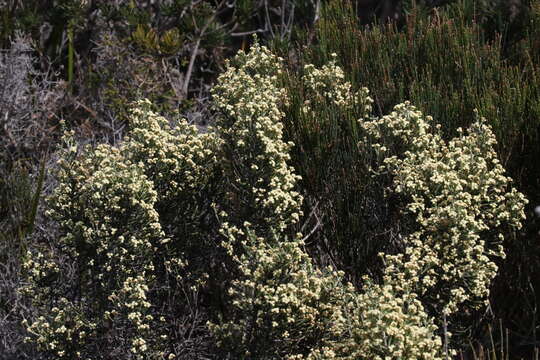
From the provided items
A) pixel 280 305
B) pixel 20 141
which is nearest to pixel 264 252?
pixel 280 305

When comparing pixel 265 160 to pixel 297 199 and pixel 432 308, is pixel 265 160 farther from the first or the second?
pixel 432 308

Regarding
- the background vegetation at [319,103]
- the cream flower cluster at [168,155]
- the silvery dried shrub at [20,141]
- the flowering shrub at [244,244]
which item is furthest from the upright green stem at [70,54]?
the cream flower cluster at [168,155]

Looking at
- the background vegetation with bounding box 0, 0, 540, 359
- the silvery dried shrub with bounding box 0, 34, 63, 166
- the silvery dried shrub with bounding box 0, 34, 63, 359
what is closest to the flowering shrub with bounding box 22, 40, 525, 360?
the background vegetation with bounding box 0, 0, 540, 359

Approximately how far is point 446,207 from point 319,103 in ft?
3.88

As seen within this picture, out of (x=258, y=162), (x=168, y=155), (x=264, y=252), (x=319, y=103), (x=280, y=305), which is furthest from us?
(x=319, y=103)

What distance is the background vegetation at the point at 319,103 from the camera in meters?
4.41

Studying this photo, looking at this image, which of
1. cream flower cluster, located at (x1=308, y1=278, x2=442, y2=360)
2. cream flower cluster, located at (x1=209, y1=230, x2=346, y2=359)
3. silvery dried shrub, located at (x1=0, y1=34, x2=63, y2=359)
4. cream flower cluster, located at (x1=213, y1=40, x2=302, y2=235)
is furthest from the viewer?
silvery dried shrub, located at (x1=0, y1=34, x2=63, y2=359)

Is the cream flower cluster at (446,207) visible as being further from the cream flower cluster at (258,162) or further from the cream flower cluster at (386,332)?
the cream flower cluster at (258,162)

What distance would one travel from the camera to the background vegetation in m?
Result: 4.41

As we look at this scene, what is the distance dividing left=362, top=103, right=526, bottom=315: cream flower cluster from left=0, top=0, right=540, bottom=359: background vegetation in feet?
0.85

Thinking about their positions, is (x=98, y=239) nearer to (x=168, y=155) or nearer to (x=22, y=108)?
(x=168, y=155)

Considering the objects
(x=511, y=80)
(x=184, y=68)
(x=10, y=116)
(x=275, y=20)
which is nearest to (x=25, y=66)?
(x=10, y=116)

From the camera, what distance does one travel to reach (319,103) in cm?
466

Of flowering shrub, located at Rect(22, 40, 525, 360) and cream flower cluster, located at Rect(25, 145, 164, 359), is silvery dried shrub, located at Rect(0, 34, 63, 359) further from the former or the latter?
cream flower cluster, located at Rect(25, 145, 164, 359)
